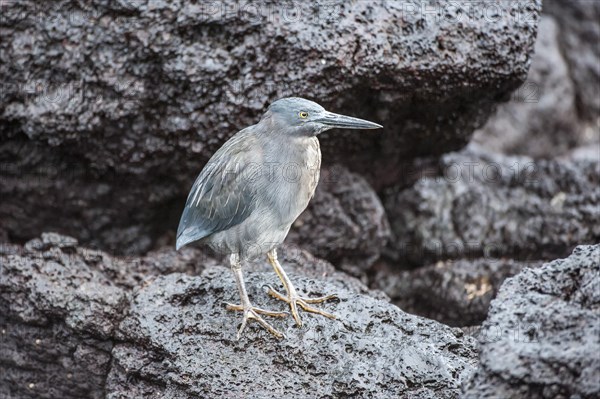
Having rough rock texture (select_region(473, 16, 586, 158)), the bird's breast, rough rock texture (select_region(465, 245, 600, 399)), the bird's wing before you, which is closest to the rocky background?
rough rock texture (select_region(465, 245, 600, 399))

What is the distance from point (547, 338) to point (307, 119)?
2.03 meters

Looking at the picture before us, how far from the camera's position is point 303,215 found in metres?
6.50

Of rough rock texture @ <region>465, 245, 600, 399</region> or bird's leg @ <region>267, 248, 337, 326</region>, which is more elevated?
rough rock texture @ <region>465, 245, 600, 399</region>

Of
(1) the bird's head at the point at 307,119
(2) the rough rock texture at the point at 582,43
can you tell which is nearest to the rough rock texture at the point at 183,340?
(1) the bird's head at the point at 307,119

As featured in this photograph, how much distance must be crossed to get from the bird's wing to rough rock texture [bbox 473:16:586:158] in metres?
4.91

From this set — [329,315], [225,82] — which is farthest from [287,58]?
[329,315]

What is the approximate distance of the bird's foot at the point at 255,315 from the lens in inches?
186

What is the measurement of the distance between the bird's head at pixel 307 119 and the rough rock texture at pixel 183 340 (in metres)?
1.10

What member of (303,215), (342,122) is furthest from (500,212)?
(342,122)

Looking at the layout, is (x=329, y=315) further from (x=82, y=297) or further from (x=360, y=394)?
(x=82, y=297)

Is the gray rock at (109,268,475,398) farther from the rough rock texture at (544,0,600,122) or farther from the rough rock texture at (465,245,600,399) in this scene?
the rough rock texture at (544,0,600,122)

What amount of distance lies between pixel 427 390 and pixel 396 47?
107 inches

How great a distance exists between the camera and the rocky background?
4438 millimetres

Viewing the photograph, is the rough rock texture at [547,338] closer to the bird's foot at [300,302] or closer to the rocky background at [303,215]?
the rocky background at [303,215]
